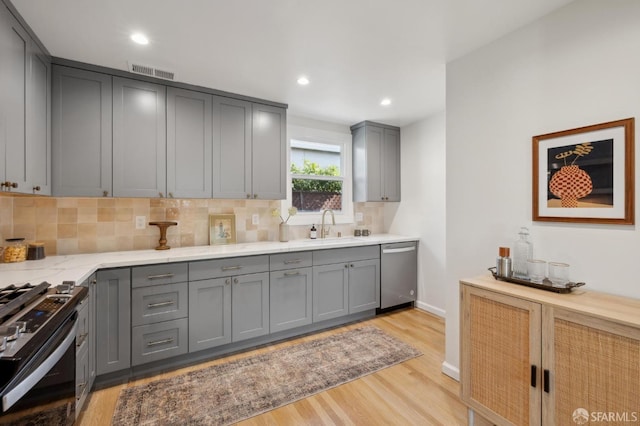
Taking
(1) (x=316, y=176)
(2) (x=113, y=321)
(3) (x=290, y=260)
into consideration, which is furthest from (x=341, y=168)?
(2) (x=113, y=321)

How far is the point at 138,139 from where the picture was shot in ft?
8.45

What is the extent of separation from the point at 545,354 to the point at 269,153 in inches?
111

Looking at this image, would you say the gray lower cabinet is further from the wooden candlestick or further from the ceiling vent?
the ceiling vent

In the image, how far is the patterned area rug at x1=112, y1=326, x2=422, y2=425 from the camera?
75.7 inches

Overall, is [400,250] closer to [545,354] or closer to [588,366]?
[545,354]

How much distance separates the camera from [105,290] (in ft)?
7.13

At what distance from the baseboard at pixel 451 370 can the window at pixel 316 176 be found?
7.57 ft

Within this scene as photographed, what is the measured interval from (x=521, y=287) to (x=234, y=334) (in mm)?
2305

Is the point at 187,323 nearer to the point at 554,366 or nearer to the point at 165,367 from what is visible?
the point at 165,367

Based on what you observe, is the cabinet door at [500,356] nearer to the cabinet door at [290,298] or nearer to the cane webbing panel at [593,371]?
the cane webbing panel at [593,371]

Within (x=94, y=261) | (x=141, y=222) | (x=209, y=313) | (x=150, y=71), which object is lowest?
(x=209, y=313)

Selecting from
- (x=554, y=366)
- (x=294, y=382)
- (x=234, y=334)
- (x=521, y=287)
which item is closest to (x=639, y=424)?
(x=554, y=366)

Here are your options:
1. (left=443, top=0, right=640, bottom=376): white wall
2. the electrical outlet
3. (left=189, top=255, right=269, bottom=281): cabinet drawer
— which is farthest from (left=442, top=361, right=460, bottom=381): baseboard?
the electrical outlet

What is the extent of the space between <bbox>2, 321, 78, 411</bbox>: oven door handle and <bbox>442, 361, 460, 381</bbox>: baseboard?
8.31 feet
